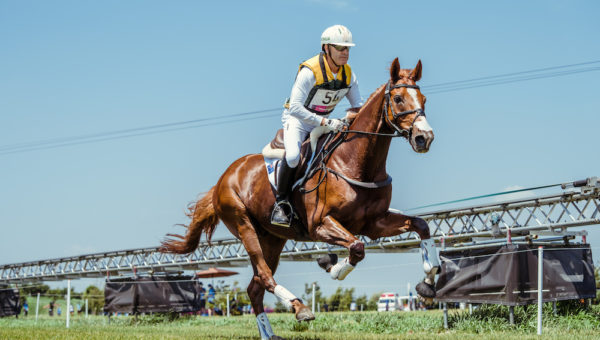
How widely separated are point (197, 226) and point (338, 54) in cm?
424

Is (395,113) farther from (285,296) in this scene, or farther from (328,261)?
(285,296)

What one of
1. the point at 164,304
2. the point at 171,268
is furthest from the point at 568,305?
the point at 171,268

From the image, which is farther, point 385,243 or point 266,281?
point 385,243

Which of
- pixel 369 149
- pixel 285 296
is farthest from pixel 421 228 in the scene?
pixel 285 296

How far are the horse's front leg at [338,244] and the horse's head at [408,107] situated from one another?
3.94ft

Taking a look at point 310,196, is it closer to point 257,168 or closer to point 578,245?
point 257,168

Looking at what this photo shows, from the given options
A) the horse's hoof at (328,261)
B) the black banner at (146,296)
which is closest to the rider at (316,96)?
the horse's hoof at (328,261)

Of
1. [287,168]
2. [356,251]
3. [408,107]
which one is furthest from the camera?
[287,168]

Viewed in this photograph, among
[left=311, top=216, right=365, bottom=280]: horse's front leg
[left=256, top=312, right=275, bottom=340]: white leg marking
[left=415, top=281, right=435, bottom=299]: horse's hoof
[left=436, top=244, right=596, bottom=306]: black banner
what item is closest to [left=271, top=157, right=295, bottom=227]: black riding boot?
[left=311, top=216, right=365, bottom=280]: horse's front leg

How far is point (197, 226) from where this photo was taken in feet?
34.4

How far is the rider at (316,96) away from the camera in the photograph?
7.55 meters

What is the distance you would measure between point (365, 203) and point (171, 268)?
45751mm

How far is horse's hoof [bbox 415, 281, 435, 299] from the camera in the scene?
6.84 metres

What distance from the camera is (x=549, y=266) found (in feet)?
37.3
